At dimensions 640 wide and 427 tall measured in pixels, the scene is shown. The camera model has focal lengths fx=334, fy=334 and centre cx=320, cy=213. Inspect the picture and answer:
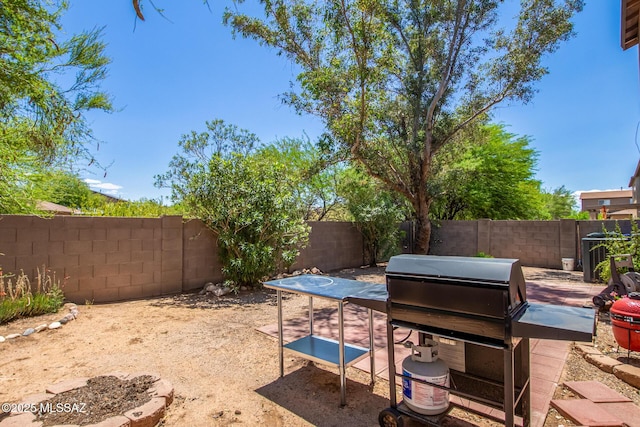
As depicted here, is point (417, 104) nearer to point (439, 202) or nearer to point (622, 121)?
point (439, 202)

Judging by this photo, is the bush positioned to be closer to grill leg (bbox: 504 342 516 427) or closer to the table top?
the table top

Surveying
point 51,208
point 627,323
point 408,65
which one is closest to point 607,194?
point 408,65

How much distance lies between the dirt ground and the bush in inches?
7.5

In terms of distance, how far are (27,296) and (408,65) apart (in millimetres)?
9915

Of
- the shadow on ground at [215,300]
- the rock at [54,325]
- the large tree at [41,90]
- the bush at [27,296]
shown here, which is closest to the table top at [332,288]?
the large tree at [41,90]

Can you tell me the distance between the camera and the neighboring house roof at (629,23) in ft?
16.3

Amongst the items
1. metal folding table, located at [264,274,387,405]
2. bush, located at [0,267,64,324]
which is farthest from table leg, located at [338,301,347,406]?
bush, located at [0,267,64,324]

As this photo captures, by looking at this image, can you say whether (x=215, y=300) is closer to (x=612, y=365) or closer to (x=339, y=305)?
(x=339, y=305)

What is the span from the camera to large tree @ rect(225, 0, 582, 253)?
769 centimetres

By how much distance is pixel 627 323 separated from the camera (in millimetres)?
2912

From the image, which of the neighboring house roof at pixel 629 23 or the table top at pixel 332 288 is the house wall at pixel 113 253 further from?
the neighboring house roof at pixel 629 23

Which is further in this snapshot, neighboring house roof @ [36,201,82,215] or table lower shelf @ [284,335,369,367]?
neighboring house roof @ [36,201,82,215]

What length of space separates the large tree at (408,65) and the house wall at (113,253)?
4.27m

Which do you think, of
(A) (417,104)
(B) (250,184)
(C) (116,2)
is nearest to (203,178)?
(B) (250,184)
